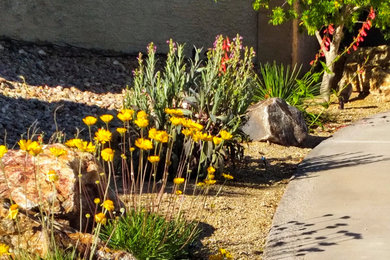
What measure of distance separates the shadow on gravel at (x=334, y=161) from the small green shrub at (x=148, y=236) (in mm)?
2291

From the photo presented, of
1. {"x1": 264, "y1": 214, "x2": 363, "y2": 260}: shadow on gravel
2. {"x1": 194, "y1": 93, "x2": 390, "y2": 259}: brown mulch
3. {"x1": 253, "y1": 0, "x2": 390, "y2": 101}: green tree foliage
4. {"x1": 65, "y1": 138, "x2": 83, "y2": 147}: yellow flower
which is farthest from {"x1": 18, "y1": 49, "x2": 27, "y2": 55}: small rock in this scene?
{"x1": 65, "y1": 138, "x2": 83, "y2": 147}: yellow flower

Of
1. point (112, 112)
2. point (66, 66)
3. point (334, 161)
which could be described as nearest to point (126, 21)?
point (66, 66)

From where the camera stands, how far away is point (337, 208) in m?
5.77

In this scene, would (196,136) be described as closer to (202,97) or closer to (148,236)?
(148,236)

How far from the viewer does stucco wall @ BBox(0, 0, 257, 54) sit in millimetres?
12422

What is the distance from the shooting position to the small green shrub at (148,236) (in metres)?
4.55

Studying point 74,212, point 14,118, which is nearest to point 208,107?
point 74,212

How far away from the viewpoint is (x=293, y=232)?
17.3 feet

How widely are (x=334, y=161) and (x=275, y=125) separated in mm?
1675

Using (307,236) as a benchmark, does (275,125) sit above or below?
above

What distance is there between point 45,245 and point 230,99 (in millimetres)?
3443

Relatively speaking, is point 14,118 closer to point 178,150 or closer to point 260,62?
point 178,150

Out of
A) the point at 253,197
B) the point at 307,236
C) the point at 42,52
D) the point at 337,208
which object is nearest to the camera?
the point at 307,236

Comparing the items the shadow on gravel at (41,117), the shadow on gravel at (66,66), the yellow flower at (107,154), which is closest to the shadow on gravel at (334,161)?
the shadow on gravel at (41,117)
